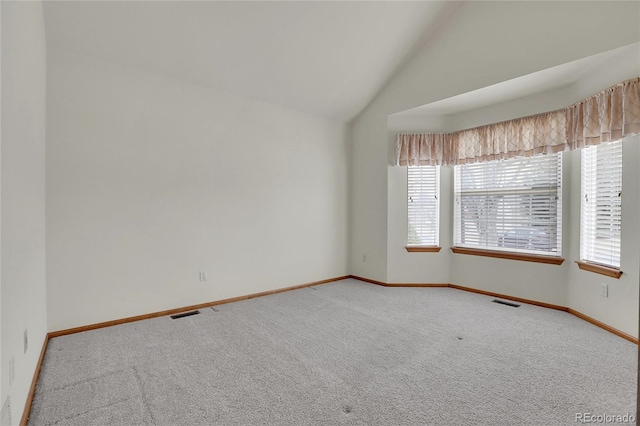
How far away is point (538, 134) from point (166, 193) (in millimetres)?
4125

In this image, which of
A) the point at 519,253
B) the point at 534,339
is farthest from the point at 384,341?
the point at 519,253

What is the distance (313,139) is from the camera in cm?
467

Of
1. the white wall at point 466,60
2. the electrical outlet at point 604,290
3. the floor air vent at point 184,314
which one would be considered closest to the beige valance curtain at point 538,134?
the white wall at point 466,60

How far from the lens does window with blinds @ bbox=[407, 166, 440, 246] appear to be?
179 inches

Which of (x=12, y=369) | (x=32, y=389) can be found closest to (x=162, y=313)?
(x=32, y=389)

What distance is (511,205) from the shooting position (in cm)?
399

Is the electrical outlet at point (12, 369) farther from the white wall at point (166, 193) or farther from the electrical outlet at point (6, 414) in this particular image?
the white wall at point (166, 193)

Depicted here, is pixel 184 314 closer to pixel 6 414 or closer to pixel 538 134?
pixel 6 414

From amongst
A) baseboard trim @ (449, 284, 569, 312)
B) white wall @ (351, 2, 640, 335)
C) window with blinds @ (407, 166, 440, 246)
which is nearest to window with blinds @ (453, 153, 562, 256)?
white wall @ (351, 2, 640, 335)

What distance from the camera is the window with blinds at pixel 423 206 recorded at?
179 inches

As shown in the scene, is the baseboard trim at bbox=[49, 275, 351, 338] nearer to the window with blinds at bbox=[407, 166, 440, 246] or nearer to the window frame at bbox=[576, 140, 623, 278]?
the window with blinds at bbox=[407, 166, 440, 246]

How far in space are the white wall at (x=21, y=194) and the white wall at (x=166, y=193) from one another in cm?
33

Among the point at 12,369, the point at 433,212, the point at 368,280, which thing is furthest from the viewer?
the point at 368,280

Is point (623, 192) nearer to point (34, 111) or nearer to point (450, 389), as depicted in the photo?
point (450, 389)
